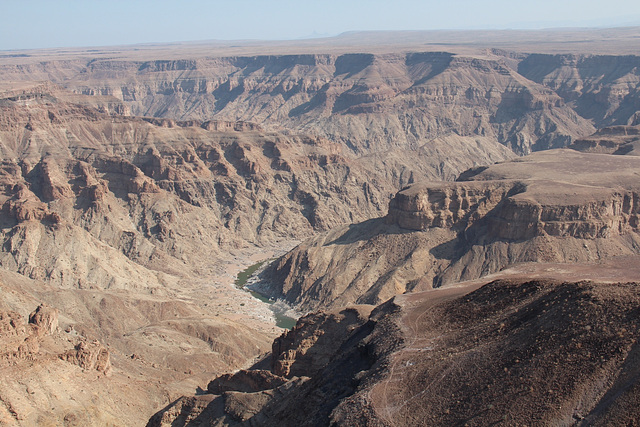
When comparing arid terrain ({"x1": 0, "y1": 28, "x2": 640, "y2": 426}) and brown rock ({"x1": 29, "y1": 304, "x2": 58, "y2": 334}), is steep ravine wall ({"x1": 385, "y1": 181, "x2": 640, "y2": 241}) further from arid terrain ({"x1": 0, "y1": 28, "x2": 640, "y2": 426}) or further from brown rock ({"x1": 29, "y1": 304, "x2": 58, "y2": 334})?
brown rock ({"x1": 29, "y1": 304, "x2": 58, "y2": 334})

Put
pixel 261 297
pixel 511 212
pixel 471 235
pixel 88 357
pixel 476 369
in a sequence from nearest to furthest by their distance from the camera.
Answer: pixel 476 369 < pixel 88 357 < pixel 511 212 < pixel 471 235 < pixel 261 297

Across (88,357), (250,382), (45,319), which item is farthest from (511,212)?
(45,319)

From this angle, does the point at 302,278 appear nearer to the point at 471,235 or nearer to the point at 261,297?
the point at 261,297

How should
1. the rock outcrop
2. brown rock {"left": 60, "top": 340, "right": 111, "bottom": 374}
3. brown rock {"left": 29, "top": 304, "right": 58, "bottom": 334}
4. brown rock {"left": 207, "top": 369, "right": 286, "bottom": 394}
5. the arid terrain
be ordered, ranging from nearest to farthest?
the arid terrain → brown rock {"left": 207, "top": 369, "right": 286, "bottom": 394} → brown rock {"left": 60, "top": 340, "right": 111, "bottom": 374} → brown rock {"left": 29, "top": 304, "right": 58, "bottom": 334} → the rock outcrop

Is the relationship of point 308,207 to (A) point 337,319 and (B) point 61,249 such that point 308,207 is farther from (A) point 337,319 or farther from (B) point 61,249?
(A) point 337,319

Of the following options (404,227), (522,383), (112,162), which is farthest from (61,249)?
(522,383)

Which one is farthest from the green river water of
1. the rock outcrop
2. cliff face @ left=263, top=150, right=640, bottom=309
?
the rock outcrop

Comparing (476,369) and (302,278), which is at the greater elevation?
(476,369)
